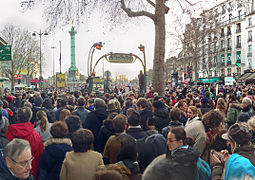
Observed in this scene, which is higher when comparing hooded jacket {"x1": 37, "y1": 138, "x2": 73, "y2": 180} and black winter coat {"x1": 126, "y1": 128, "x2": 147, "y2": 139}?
black winter coat {"x1": 126, "y1": 128, "x2": 147, "y2": 139}

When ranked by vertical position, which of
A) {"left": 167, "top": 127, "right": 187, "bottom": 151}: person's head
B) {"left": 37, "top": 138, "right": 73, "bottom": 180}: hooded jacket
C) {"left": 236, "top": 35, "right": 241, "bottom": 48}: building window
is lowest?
{"left": 37, "top": 138, "right": 73, "bottom": 180}: hooded jacket

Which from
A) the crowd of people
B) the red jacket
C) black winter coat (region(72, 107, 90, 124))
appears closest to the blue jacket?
the crowd of people

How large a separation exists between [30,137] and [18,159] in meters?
1.68

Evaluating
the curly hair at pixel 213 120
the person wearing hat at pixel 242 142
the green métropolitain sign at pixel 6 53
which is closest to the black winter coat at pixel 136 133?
the curly hair at pixel 213 120

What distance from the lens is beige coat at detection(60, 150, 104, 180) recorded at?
312 cm

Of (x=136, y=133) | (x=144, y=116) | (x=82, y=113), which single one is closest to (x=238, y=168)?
(x=136, y=133)

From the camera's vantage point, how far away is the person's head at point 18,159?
2424 mm

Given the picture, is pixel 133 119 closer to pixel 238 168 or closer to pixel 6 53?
pixel 238 168

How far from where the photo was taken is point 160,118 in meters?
5.49

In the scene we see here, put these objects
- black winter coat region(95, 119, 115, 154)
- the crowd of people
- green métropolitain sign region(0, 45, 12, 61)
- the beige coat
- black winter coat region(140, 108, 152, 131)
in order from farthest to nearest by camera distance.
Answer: green métropolitain sign region(0, 45, 12, 61), black winter coat region(140, 108, 152, 131), black winter coat region(95, 119, 115, 154), the beige coat, the crowd of people

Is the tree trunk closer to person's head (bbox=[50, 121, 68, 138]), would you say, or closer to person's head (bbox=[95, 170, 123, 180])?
person's head (bbox=[50, 121, 68, 138])

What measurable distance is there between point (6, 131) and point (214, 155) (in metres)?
3.41

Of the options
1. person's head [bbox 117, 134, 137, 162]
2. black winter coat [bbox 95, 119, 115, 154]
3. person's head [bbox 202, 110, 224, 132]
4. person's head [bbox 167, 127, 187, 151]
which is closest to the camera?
person's head [bbox 167, 127, 187, 151]

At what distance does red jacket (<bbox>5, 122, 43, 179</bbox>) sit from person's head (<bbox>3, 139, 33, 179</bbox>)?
154cm
